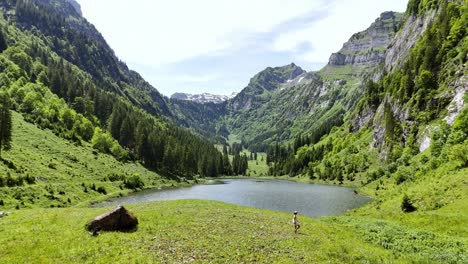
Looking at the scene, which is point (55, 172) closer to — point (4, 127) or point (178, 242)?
point (4, 127)

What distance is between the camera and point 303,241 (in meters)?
33.3

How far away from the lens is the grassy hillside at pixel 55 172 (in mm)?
72000

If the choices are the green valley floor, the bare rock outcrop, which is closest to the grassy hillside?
the green valley floor

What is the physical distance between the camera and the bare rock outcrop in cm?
3291

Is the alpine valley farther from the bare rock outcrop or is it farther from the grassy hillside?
the bare rock outcrop

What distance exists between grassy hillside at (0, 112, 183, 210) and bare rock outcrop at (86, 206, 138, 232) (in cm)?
3601

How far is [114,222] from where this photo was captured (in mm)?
33781

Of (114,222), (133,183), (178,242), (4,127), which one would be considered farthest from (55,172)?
(178,242)

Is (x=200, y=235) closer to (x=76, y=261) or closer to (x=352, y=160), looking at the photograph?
(x=76, y=261)

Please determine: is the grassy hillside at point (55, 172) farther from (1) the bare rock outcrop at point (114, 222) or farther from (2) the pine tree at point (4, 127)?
(1) the bare rock outcrop at point (114, 222)

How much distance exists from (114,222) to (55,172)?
74.9m

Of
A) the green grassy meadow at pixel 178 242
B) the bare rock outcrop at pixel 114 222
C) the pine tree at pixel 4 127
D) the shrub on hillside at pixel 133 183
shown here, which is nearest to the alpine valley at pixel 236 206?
the green grassy meadow at pixel 178 242

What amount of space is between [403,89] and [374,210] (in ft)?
377

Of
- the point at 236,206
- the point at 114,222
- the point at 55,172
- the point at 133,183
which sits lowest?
the point at 114,222
